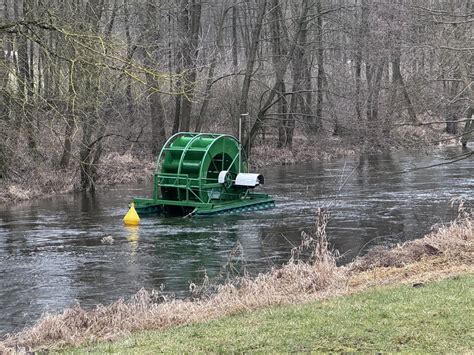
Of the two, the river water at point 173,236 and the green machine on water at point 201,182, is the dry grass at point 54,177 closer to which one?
the river water at point 173,236

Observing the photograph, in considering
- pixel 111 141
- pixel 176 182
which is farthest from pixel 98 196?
pixel 111 141

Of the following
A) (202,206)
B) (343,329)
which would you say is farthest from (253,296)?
(202,206)

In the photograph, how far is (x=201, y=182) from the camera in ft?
68.8

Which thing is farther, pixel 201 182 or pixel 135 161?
pixel 135 161

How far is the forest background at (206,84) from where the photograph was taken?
40.7 feet

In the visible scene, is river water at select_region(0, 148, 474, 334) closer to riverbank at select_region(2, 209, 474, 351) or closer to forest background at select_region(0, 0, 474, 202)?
riverbank at select_region(2, 209, 474, 351)

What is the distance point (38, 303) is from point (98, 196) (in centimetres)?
1404

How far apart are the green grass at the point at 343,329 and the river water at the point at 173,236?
3650 millimetres

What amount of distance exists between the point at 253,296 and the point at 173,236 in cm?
867

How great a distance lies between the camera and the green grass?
5.83m

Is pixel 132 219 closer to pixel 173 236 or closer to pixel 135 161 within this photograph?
pixel 173 236

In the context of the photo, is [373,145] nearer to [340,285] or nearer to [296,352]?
[340,285]

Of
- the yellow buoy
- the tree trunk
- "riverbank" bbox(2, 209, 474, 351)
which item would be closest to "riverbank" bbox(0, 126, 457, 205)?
the tree trunk

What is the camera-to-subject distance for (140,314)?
875cm
